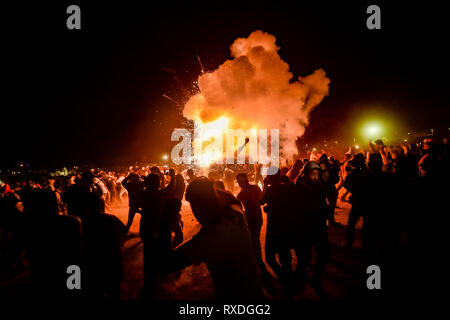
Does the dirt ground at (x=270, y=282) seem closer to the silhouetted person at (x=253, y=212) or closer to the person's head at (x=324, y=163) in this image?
the silhouetted person at (x=253, y=212)

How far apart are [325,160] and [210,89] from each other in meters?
13.5

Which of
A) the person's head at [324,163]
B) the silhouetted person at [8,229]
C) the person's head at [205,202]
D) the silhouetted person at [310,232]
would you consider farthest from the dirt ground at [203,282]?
the person's head at [205,202]

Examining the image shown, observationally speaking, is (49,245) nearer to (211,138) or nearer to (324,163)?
(324,163)

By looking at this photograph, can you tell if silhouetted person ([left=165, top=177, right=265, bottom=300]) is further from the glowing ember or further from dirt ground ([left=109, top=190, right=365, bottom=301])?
the glowing ember

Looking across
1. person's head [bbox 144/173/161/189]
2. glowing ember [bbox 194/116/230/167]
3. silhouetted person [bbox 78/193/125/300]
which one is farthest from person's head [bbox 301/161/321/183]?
glowing ember [bbox 194/116/230/167]

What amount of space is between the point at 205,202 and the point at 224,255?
445 mm

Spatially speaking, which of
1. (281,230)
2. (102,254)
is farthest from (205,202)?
(281,230)

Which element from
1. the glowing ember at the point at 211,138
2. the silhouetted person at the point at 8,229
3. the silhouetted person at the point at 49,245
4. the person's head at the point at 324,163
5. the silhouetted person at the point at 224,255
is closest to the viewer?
the silhouetted person at the point at 224,255

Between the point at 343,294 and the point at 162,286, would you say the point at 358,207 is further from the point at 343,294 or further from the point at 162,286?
the point at 162,286

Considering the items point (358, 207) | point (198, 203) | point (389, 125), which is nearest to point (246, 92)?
point (358, 207)

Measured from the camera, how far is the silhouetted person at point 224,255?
1.77 meters

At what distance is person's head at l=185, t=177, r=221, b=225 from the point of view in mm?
1868

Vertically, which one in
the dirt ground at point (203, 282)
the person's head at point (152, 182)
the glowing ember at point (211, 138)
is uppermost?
the glowing ember at point (211, 138)

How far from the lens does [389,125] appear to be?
3631 centimetres
